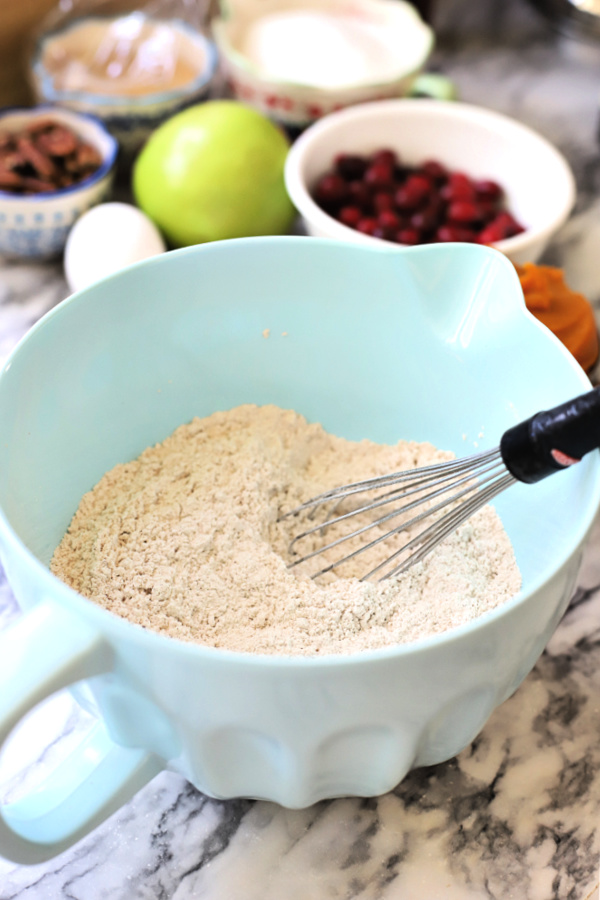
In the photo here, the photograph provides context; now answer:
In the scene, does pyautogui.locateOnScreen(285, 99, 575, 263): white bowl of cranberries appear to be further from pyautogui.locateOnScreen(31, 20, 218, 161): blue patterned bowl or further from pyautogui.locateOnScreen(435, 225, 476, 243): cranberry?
pyautogui.locateOnScreen(31, 20, 218, 161): blue patterned bowl

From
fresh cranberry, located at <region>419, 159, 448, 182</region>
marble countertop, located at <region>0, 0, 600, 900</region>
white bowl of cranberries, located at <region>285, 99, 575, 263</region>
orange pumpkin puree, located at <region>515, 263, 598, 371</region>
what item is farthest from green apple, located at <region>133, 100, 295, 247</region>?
marble countertop, located at <region>0, 0, 600, 900</region>

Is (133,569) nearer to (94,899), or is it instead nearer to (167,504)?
(167,504)

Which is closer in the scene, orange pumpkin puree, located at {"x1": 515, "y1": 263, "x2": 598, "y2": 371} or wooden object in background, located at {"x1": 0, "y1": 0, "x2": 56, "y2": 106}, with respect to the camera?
orange pumpkin puree, located at {"x1": 515, "y1": 263, "x2": 598, "y2": 371}

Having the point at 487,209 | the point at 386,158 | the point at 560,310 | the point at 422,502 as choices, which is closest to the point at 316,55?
the point at 386,158

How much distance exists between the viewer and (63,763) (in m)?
0.43

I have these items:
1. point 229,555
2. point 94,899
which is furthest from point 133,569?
point 94,899

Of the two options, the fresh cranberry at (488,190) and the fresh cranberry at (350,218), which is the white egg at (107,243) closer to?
the fresh cranberry at (350,218)

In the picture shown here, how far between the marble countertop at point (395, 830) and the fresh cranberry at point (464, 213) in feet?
1.31

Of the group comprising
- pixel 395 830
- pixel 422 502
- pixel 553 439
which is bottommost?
pixel 395 830

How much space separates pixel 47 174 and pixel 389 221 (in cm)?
32

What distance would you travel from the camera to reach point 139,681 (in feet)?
1.12

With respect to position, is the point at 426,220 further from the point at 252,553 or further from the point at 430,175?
the point at 252,553

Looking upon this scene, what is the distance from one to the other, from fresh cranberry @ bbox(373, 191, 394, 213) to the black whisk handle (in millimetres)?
423

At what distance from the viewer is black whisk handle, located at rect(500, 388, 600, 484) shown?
14.6 inches
